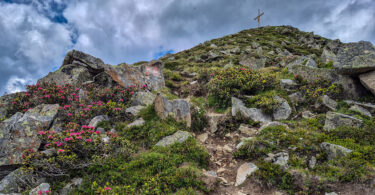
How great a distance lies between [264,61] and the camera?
59.2 feet

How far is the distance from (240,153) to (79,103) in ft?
32.6

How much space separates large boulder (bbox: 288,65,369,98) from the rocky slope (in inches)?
2.3

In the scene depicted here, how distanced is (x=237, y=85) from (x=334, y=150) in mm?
6433

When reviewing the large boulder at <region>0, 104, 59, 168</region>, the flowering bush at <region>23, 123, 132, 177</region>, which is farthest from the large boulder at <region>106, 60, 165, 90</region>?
the flowering bush at <region>23, 123, 132, 177</region>

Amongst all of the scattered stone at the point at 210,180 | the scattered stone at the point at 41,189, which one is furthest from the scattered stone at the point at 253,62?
the scattered stone at the point at 41,189

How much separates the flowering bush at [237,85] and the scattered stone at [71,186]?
8193 millimetres

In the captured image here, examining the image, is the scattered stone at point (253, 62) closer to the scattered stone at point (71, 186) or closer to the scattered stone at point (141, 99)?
the scattered stone at point (141, 99)

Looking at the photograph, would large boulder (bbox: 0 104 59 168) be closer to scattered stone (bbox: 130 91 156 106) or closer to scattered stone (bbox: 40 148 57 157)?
scattered stone (bbox: 40 148 57 157)

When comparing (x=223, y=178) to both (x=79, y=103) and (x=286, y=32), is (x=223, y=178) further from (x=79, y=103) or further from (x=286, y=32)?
(x=286, y=32)

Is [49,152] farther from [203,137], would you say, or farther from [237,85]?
[237,85]

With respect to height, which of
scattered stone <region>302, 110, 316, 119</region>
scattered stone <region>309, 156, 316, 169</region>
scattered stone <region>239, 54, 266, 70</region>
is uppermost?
scattered stone <region>239, 54, 266, 70</region>

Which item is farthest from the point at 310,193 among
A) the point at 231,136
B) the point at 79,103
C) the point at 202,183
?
the point at 79,103

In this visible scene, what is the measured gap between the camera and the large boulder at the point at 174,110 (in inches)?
384

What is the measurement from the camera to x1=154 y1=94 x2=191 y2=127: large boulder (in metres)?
9.74
